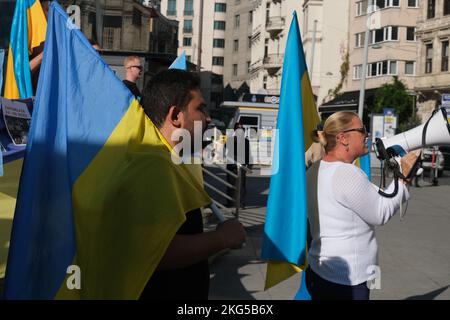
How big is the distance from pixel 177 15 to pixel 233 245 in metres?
98.2

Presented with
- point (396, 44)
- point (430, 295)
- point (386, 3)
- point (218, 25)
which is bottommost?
point (430, 295)

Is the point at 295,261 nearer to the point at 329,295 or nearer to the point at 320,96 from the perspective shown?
the point at 329,295

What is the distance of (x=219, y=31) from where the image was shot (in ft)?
316

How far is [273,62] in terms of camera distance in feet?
211

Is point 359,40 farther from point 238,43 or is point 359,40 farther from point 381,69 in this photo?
point 238,43

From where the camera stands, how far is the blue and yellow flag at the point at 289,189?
4273 mm

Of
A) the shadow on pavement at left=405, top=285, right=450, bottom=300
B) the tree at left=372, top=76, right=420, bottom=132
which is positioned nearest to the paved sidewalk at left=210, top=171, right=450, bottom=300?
the shadow on pavement at left=405, top=285, right=450, bottom=300

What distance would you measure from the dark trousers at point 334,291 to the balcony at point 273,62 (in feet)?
198

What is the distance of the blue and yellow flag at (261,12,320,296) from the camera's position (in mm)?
4273

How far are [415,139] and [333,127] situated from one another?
54 cm

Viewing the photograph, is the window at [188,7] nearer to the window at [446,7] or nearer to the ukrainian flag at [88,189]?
the window at [446,7]

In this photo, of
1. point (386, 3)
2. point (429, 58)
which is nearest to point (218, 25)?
point (386, 3)

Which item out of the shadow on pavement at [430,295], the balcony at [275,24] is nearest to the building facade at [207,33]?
the balcony at [275,24]
